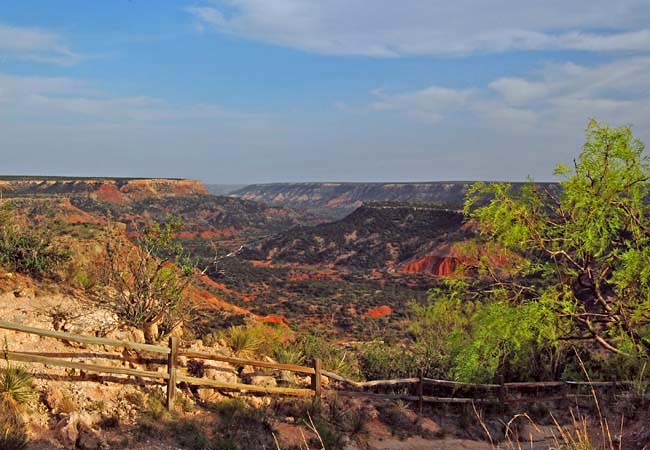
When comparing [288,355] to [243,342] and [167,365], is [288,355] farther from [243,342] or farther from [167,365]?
[167,365]

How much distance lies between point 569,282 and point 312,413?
6745mm

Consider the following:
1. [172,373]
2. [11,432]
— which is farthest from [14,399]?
[172,373]

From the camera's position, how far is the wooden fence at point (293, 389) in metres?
7.83

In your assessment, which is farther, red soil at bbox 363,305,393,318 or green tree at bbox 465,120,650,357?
red soil at bbox 363,305,393,318

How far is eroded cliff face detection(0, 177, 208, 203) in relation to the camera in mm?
92000

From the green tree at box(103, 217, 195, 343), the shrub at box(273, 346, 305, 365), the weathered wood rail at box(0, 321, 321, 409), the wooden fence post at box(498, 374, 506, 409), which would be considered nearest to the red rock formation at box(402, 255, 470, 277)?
the wooden fence post at box(498, 374, 506, 409)

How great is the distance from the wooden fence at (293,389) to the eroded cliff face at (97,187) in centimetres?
8316

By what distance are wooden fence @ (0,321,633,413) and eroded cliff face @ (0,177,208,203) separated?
8316cm

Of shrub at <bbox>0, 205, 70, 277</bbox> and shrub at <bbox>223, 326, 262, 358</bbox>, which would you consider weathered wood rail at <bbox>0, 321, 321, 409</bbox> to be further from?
shrub at <bbox>0, 205, 70, 277</bbox>

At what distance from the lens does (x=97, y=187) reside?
332 feet

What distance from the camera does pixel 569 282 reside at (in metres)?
11.7

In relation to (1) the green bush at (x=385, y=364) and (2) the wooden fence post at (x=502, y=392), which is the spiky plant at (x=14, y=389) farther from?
(2) the wooden fence post at (x=502, y=392)

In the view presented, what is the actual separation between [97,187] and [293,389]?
10268 centimetres

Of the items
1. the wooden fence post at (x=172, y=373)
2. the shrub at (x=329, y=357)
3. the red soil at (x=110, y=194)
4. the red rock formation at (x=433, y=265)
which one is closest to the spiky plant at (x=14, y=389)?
the wooden fence post at (x=172, y=373)
